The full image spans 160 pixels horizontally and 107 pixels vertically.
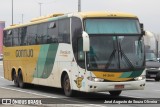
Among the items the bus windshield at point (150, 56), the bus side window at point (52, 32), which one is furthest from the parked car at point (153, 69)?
the bus side window at point (52, 32)

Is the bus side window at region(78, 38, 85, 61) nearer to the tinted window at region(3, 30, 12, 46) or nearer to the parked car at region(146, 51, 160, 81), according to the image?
the tinted window at region(3, 30, 12, 46)

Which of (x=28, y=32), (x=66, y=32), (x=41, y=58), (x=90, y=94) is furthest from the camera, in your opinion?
(x=28, y=32)

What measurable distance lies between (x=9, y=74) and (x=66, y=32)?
9.34 m

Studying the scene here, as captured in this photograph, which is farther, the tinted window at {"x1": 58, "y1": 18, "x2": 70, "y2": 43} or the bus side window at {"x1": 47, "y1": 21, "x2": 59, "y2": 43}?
the bus side window at {"x1": 47, "y1": 21, "x2": 59, "y2": 43}

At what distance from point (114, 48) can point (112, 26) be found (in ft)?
2.98

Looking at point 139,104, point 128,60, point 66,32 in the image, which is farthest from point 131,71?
point 66,32

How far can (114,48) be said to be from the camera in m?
17.5

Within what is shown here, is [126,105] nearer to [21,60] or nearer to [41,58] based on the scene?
[41,58]

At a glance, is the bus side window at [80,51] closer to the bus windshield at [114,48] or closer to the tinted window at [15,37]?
the bus windshield at [114,48]

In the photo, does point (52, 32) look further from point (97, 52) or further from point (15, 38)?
point (15, 38)

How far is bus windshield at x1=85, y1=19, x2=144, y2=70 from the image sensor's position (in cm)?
1733

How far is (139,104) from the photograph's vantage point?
53.9 feet

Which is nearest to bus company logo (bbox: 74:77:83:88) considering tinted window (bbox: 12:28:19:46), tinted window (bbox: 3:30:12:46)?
tinted window (bbox: 12:28:19:46)

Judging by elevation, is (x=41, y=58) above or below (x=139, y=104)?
above
